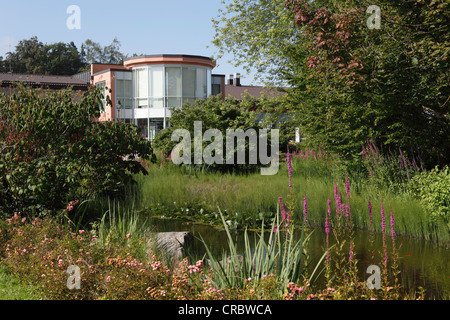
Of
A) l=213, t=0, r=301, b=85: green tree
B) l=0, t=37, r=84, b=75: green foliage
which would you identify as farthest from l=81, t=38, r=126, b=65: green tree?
l=213, t=0, r=301, b=85: green tree

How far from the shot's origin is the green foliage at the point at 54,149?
7414 millimetres

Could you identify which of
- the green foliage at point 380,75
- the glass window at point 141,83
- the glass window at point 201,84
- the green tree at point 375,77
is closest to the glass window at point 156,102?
the glass window at point 141,83

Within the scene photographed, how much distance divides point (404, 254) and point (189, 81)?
2580 cm

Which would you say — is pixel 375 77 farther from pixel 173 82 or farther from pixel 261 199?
pixel 173 82

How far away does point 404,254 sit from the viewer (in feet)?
22.3

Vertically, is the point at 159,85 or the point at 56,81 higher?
the point at 56,81

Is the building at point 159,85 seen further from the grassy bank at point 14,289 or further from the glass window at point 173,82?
the grassy bank at point 14,289

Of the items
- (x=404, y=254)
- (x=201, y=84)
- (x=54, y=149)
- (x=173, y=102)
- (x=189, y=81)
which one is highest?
(x=189, y=81)

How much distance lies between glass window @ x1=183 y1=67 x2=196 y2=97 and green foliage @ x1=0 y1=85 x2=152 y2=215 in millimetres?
22480

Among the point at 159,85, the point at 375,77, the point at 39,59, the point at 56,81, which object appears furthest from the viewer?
the point at 39,59

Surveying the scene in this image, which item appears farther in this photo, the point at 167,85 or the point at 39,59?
the point at 39,59

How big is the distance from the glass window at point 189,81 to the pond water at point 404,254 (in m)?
22.8
